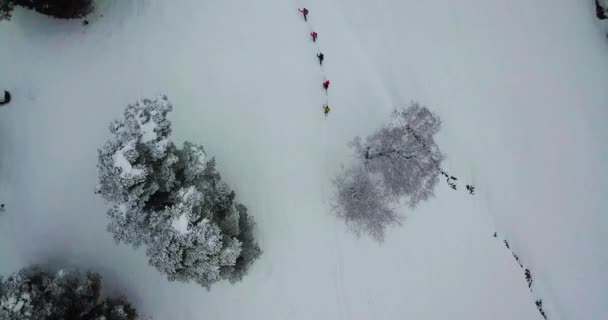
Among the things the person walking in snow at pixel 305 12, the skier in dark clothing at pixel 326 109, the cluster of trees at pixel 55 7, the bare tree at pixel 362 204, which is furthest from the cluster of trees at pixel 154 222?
the person walking in snow at pixel 305 12

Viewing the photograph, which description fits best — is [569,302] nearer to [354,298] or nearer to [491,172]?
[491,172]

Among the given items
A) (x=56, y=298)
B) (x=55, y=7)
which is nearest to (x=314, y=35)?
(x=55, y=7)

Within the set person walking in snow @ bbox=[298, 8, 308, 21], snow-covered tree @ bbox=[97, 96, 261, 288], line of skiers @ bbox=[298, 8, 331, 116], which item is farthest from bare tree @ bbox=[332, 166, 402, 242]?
person walking in snow @ bbox=[298, 8, 308, 21]

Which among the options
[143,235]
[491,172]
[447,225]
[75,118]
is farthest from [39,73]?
[491,172]

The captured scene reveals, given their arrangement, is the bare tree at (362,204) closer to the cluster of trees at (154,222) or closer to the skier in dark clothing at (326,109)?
the skier in dark clothing at (326,109)

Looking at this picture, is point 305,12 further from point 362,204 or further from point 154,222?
point 154,222
